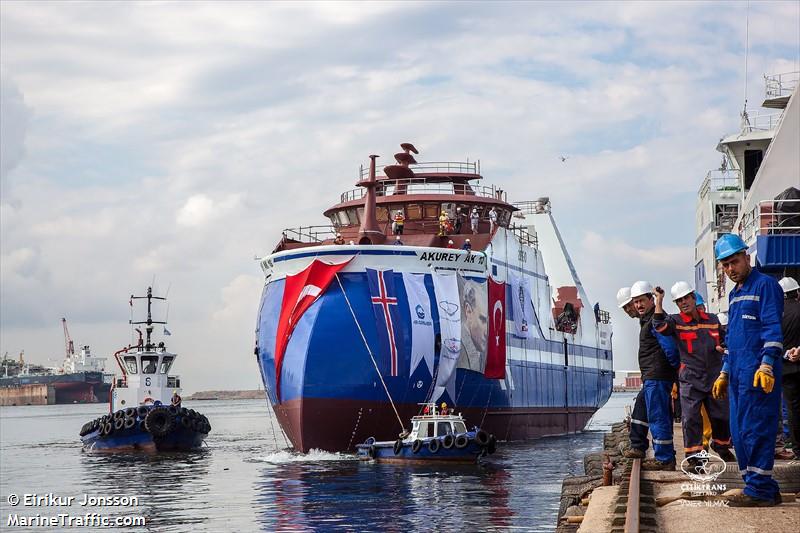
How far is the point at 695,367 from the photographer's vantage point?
506 inches

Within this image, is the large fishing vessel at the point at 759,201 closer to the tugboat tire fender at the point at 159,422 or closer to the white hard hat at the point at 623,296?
the white hard hat at the point at 623,296

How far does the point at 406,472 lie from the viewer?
2811cm

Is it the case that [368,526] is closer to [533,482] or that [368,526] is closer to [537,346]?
[533,482]

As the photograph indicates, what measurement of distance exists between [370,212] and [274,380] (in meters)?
6.35

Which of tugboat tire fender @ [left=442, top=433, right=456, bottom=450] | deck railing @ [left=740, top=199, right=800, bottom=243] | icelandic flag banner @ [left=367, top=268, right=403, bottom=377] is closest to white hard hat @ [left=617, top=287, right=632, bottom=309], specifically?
deck railing @ [left=740, top=199, right=800, bottom=243]

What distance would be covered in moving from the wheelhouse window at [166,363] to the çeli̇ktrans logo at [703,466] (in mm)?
34597

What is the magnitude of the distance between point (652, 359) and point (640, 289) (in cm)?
89

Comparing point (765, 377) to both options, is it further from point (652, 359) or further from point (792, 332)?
point (652, 359)

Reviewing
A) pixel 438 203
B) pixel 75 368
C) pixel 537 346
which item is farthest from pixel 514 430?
pixel 75 368

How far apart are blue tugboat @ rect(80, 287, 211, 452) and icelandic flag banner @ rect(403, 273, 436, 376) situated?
43.0 feet

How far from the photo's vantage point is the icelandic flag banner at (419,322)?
3272 cm

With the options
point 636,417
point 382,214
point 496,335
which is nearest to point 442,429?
point 496,335

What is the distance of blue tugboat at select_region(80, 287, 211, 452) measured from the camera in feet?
136

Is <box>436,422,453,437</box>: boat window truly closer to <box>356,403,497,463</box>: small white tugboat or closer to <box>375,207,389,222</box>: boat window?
<box>356,403,497,463</box>: small white tugboat
